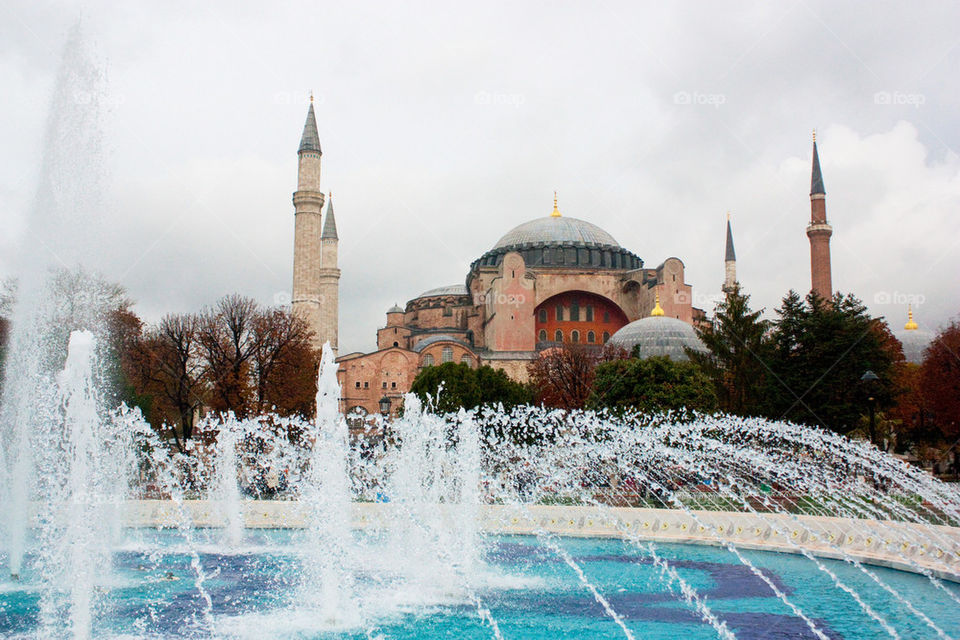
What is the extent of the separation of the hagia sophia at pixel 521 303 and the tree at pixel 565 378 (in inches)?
168

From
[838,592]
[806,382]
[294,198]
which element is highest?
[294,198]

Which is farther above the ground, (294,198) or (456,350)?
(294,198)

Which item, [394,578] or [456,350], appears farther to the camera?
[456,350]

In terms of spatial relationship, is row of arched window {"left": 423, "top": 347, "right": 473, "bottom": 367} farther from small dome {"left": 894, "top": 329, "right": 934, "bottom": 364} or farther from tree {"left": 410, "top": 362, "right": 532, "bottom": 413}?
small dome {"left": 894, "top": 329, "right": 934, "bottom": 364}

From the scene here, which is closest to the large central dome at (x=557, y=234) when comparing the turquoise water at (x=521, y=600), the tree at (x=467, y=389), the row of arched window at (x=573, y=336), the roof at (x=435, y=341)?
the row of arched window at (x=573, y=336)

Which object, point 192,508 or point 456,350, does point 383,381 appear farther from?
point 192,508

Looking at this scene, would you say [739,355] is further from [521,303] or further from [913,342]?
[913,342]

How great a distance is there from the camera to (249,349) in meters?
24.1

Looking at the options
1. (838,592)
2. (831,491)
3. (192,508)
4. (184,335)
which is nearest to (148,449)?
(184,335)

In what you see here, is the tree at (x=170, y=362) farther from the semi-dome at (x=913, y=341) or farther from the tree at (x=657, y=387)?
the semi-dome at (x=913, y=341)

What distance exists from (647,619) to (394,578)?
267 centimetres

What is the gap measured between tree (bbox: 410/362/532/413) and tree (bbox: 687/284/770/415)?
20.5ft

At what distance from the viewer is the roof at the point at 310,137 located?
35844 millimetres

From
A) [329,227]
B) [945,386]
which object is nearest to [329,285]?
[329,227]
